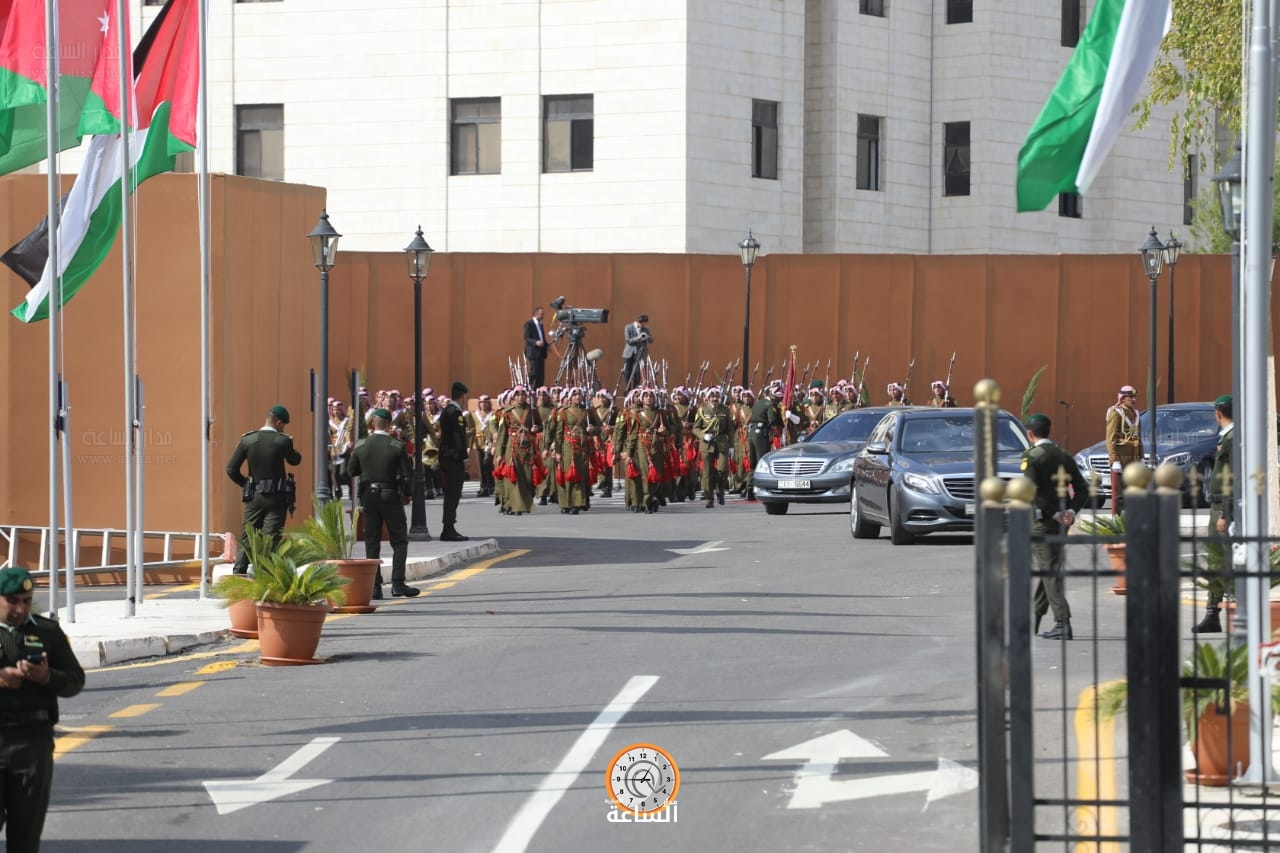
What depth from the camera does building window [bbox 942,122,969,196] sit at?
53219 millimetres

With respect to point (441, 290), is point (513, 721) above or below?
below

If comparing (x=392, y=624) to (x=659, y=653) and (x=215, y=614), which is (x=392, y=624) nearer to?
(x=215, y=614)

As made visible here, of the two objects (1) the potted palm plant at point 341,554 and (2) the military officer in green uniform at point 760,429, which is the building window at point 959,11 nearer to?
(2) the military officer in green uniform at point 760,429

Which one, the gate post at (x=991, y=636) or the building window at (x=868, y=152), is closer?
the gate post at (x=991, y=636)

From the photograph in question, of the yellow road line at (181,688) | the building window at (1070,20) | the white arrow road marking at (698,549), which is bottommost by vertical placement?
the yellow road line at (181,688)

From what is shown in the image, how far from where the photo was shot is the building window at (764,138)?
49.8m

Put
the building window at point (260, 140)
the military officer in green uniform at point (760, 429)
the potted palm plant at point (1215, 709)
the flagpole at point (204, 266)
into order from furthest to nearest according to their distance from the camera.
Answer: the building window at point (260, 140)
the military officer in green uniform at point (760, 429)
the flagpole at point (204, 266)
the potted palm plant at point (1215, 709)

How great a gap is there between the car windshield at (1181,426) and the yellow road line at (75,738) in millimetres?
24672

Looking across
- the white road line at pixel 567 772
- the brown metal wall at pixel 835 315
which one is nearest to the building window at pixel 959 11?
the brown metal wall at pixel 835 315

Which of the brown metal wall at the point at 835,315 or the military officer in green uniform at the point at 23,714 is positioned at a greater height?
the brown metal wall at the point at 835,315

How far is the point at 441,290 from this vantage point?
43531 millimetres

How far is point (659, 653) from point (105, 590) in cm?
911

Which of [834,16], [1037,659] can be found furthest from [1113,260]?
[1037,659]

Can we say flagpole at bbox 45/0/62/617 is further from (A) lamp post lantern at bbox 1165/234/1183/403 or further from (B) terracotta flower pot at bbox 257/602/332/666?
(A) lamp post lantern at bbox 1165/234/1183/403
